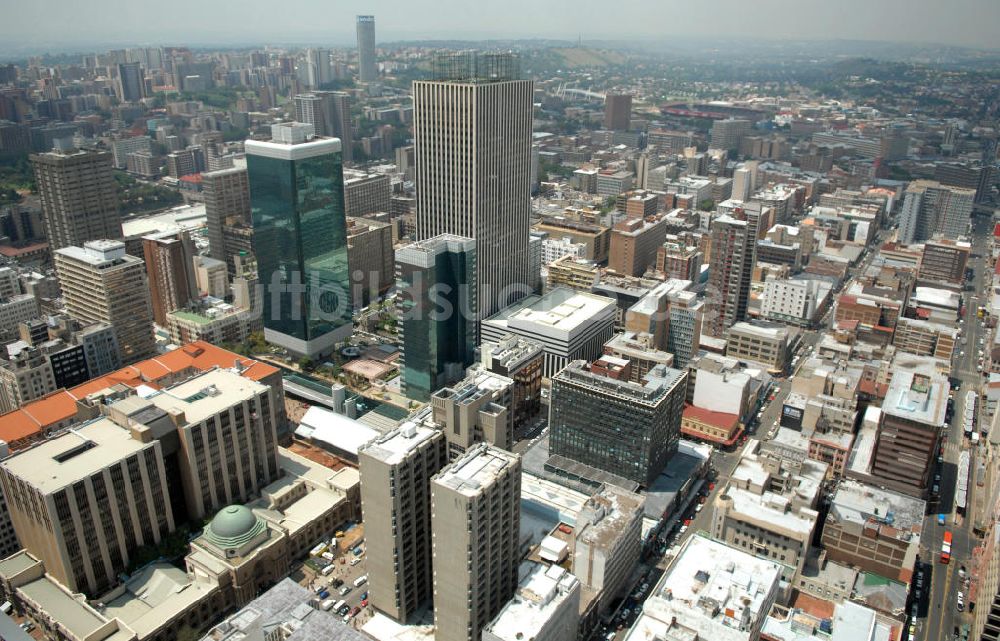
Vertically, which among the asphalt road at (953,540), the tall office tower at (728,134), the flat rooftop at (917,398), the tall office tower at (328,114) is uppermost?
the tall office tower at (328,114)

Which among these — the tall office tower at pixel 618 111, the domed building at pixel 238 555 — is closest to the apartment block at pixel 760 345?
the domed building at pixel 238 555

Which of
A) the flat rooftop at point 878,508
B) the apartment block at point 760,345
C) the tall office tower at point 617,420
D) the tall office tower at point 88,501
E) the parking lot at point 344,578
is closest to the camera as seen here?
the tall office tower at point 88,501

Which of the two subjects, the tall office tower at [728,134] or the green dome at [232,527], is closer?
the green dome at [232,527]

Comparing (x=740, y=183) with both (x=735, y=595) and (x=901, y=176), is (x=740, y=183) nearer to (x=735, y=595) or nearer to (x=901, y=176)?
(x=901, y=176)

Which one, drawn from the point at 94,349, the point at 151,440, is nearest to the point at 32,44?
the point at 94,349

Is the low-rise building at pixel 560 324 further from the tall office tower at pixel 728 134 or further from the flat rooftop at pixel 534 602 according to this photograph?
the tall office tower at pixel 728 134

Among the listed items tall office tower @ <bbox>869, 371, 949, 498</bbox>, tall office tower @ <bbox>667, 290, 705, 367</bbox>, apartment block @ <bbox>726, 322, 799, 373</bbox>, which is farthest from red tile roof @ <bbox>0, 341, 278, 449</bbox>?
tall office tower @ <bbox>869, 371, 949, 498</bbox>
